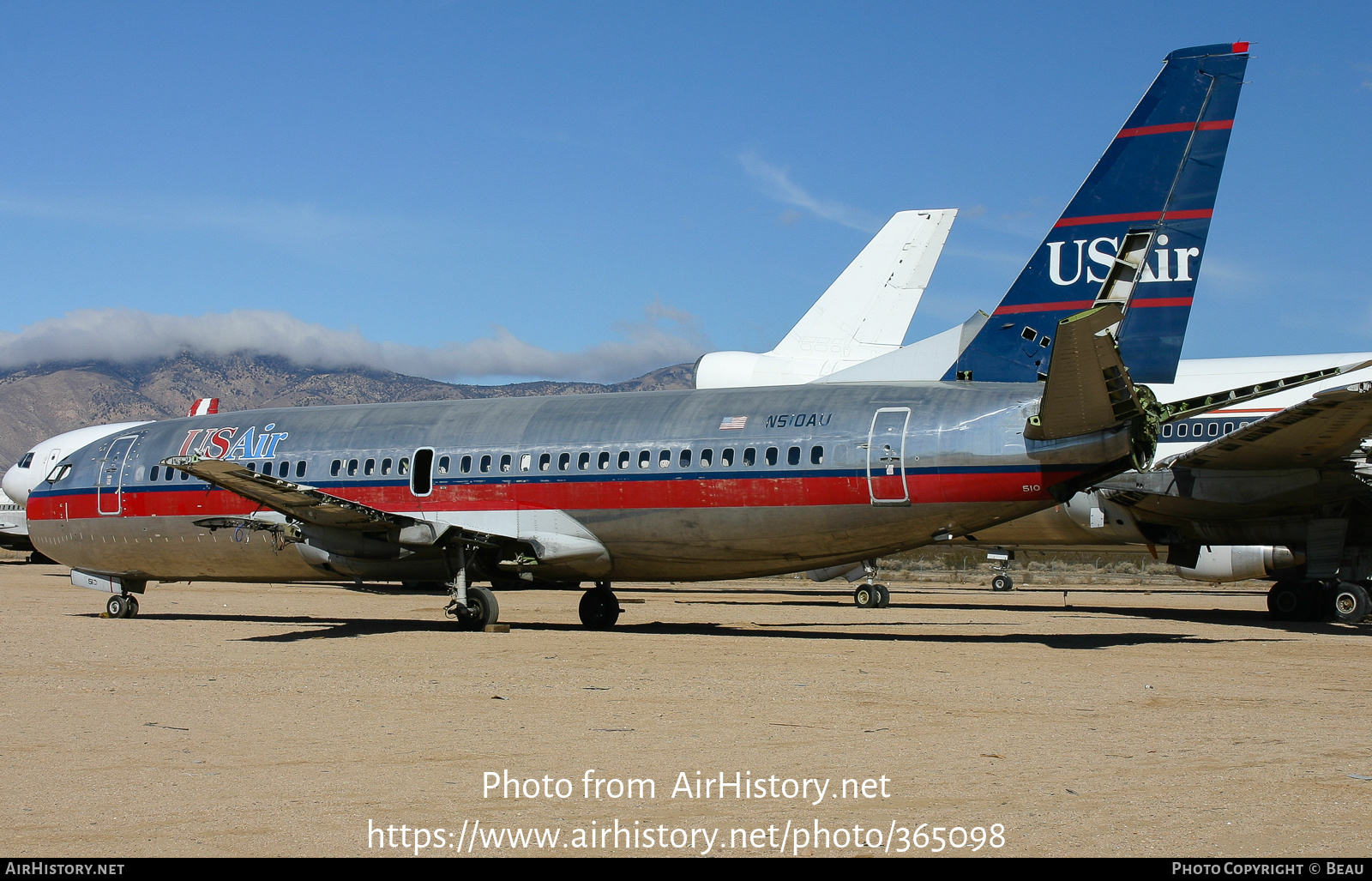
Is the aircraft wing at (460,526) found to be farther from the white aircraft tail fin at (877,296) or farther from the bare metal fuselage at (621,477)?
the white aircraft tail fin at (877,296)

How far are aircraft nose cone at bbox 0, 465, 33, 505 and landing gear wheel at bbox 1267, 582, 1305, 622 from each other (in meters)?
38.1

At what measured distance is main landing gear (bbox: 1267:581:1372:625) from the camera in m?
22.9

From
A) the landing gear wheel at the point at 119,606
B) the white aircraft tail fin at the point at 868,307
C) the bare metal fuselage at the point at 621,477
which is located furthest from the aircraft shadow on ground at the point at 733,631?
the white aircraft tail fin at the point at 868,307

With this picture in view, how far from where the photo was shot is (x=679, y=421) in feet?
65.6

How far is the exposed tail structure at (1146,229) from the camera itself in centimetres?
1750

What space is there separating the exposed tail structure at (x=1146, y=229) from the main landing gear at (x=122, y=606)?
55.2ft

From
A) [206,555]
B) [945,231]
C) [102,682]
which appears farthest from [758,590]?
[102,682]

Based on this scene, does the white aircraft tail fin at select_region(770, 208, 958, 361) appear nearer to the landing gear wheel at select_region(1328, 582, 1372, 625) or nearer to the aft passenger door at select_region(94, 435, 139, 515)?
the landing gear wheel at select_region(1328, 582, 1372, 625)

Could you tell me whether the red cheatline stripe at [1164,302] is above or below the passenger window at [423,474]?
above

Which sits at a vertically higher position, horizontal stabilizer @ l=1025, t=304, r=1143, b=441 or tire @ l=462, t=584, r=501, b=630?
horizontal stabilizer @ l=1025, t=304, r=1143, b=441

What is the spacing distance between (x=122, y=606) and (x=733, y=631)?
12255 millimetres

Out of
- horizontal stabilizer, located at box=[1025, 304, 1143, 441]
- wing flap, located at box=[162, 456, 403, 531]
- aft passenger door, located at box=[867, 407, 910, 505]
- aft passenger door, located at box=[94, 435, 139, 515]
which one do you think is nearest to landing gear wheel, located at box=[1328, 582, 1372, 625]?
horizontal stabilizer, located at box=[1025, 304, 1143, 441]

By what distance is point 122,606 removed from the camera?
Result: 23.9 m

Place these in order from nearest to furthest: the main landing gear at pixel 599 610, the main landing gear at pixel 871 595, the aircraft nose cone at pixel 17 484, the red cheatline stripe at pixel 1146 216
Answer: the red cheatline stripe at pixel 1146 216 < the main landing gear at pixel 599 610 < the main landing gear at pixel 871 595 < the aircraft nose cone at pixel 17 484
